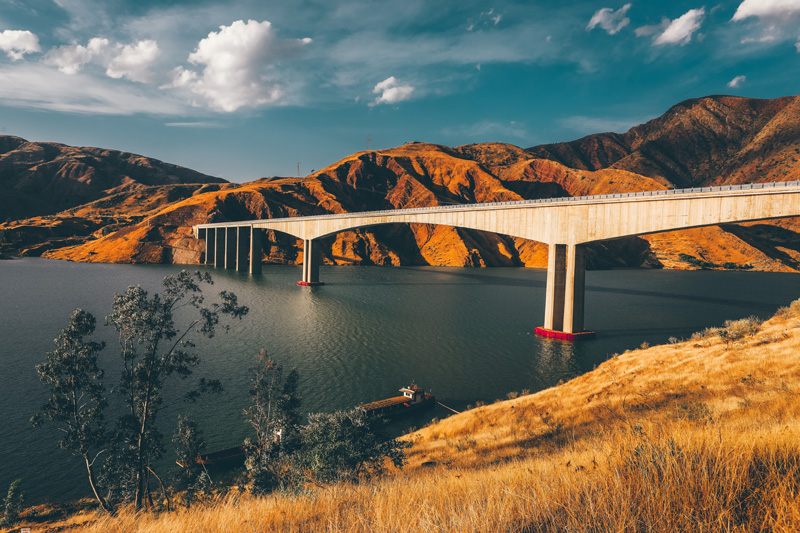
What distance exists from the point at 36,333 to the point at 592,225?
57092mm

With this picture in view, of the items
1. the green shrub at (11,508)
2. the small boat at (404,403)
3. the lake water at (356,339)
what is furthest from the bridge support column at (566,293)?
the green shrub at (11,508)

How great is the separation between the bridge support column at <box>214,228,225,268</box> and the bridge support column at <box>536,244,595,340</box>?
104196 millimetres

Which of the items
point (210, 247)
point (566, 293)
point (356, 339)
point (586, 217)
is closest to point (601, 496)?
point (356, 339)

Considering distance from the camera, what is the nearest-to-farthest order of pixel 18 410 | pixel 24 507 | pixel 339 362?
1. pixel 24 507
2. pixel 18 410
3. pixel 339 362

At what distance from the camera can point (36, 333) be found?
131 feet

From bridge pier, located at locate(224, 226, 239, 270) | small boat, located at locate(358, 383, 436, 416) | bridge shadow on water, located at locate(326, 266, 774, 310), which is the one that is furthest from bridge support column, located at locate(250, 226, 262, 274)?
small boat, located at locate(358, 383, 436, 416)

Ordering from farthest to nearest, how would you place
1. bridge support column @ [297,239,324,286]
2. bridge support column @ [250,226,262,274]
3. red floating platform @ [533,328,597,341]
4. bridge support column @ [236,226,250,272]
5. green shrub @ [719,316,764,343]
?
bridge support column @ [236,226,250,272] < bridge support column @ [250,226,262,274] < bridge support column @ [297,239,324,286] < red floating platform @ [533,328,597,341] < green shrub @ [719,316,764,343]

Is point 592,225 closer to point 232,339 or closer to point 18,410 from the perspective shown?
point 232,339

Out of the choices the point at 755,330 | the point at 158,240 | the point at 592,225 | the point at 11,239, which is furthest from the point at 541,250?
the point at 11,239

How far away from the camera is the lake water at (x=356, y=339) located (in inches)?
933

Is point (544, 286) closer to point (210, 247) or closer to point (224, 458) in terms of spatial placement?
point (224, 458)

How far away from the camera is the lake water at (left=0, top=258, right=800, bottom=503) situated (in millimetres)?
23703

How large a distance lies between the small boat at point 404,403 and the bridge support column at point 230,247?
342 feet

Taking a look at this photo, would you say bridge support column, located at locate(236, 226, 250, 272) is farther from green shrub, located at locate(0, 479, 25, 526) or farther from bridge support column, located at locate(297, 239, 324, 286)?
green shrub, located at locate(0, 479, 25, 526)
